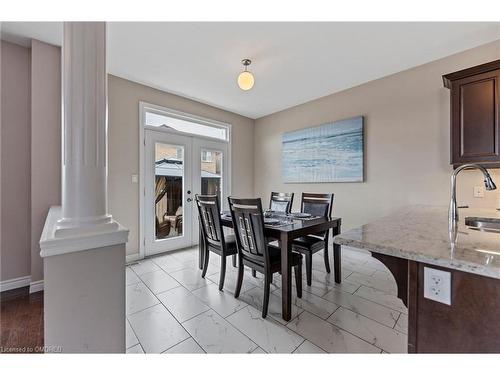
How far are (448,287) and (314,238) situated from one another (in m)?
1.76

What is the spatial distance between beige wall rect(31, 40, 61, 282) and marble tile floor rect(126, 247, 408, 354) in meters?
1.10

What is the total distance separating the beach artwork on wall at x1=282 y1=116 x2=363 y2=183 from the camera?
3305mm

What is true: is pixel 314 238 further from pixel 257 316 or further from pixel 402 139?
pixel 402 139

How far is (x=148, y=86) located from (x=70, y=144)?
267cm

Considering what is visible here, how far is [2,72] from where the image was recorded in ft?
7.41

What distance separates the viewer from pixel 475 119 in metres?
2.08

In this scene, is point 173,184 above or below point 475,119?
below

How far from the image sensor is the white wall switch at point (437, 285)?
0.77m

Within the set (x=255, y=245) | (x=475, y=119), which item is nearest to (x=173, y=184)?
(x=255, y=245)

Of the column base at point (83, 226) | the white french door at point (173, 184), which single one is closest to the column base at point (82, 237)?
the column base at point (83, 226)

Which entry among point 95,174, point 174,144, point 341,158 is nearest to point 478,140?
point 341,158

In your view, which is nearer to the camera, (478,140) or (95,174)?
(95,174)

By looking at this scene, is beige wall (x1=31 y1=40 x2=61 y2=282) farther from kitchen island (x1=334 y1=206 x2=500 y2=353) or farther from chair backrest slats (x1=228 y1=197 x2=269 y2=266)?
kitchen island (x1=334 y1=206 x2=500 y2=353)

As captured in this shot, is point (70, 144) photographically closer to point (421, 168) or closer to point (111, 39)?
point (111, 39)
